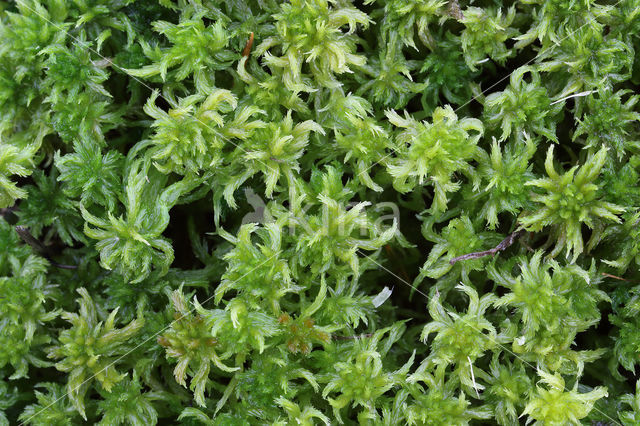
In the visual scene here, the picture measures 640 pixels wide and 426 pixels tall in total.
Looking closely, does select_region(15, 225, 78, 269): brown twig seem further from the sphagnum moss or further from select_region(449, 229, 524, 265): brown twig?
select_region(449, 229, 524, 265): brown twig

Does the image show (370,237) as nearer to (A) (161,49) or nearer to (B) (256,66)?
(B) (256,66)

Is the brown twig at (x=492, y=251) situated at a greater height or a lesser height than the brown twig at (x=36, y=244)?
greater

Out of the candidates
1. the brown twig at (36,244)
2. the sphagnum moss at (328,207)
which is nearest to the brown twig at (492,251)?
the sphagnum moss at (328,207)

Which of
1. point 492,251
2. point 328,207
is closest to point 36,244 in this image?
point 328,207

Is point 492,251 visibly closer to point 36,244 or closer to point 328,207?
point 328,207

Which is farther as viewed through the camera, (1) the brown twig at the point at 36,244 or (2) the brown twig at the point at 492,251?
(1) the brown twig at the point at 36,244

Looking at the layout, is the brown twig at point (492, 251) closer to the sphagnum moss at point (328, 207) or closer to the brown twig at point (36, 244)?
the sphagnum moss at point (328, 207)

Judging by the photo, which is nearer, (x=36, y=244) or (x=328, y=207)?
(x=328, y=207)
